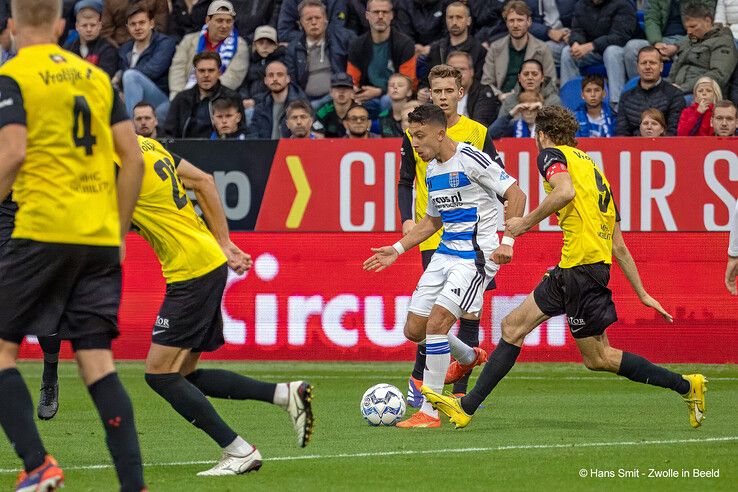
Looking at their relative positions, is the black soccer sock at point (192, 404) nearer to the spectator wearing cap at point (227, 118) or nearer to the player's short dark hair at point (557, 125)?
the player's short dark hair at point (557, 125)

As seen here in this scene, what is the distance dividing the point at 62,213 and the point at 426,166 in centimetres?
557

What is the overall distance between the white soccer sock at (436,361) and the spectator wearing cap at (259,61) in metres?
8.63

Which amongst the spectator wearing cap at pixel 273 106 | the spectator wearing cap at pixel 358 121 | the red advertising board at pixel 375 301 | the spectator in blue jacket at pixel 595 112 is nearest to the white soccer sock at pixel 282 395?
the red advertising board at pixel 375 301

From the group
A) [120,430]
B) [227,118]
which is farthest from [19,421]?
[227,118]

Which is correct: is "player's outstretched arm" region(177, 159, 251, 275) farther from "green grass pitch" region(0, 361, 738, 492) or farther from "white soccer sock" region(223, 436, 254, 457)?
"green grass pitch" region(0, 361, 738, 492)

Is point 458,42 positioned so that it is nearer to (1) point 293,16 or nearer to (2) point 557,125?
(1) point 293,16

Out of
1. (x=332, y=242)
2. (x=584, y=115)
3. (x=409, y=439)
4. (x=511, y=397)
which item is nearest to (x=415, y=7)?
(x=584, y=115)

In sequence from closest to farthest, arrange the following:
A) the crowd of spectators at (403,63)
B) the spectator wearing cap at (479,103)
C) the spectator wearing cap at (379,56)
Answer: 1. the crowd of spectators at (403,63)
2. the spectator wearing cap at (479,103)
3. the spectator wearing cap at (379,56)

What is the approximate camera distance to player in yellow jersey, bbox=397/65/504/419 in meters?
10.9

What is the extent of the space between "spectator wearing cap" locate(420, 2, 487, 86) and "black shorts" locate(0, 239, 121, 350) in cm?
1179

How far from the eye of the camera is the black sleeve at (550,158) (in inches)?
376

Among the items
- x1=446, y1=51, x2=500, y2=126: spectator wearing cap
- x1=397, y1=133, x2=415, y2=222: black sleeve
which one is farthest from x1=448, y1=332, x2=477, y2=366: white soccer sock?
x1=446, y1=51, x2=500, y2=126: spectator wearing cap


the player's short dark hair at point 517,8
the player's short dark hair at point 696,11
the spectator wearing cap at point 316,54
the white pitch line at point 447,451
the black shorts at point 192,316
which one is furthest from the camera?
the spectator wearing cap at point 316,54

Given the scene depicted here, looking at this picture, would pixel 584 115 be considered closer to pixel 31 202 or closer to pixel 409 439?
pixel 409 439
